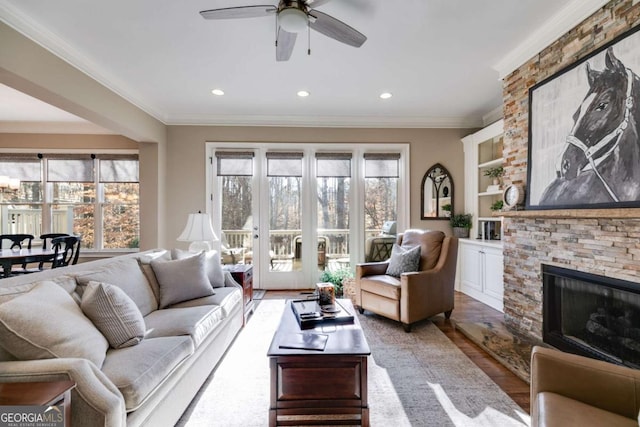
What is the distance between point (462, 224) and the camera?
4.34 m

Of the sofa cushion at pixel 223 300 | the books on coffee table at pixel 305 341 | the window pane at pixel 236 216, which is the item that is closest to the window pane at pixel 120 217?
the window pane at pixel 236 216

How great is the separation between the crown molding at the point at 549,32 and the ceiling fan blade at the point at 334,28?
168 cm

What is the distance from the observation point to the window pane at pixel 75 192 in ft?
15.7

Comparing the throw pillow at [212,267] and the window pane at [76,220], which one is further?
the window pane at [76,220]

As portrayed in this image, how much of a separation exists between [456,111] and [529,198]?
2.18 meters

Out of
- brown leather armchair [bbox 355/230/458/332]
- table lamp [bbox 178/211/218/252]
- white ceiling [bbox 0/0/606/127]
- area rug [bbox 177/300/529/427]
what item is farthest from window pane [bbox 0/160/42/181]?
brown leather armchair [bbox 355/230/458/332]

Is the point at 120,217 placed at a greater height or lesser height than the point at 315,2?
lesser

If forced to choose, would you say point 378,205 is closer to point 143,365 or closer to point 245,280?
point 245,280

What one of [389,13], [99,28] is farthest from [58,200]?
[389,13]

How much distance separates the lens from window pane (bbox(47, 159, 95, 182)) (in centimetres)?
476

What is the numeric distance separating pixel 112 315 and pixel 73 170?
462cm

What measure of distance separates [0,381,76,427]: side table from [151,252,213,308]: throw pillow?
1260 mm

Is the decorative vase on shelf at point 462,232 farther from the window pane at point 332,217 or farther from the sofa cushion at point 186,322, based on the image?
the sofa cushion at point 186,322

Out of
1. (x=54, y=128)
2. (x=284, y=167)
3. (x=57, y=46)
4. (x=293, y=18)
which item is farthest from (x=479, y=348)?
(x=54, y=128)
